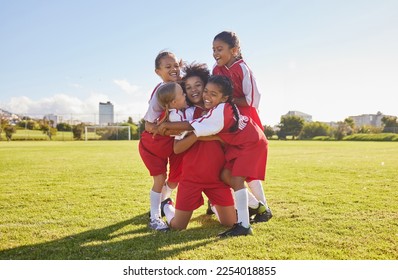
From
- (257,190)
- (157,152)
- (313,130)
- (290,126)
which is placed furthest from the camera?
(290,126)

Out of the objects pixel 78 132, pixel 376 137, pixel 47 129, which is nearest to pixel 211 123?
pixel 376 137

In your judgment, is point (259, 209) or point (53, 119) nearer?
point (259, 209)

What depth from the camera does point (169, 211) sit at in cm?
446

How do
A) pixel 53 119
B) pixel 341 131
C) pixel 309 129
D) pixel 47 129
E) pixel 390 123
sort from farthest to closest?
pixel 390 123 → pixel 309 129 → pixel 53 119 → pixel 341 131 → pixel 47 129

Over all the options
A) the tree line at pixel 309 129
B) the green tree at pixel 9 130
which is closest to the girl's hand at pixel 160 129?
the green tree at pixel 9 130

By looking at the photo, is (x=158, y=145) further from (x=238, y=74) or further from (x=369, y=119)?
(x=369, y=119)

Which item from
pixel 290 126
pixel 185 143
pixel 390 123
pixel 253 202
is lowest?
pixel 253 202

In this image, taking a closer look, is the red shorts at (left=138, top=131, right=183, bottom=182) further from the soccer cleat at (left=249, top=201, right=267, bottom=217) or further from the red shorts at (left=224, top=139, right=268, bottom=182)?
the soccer cleat at (left=249, top=201, right=267, bottom=217)

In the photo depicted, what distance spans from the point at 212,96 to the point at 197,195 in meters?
1.04

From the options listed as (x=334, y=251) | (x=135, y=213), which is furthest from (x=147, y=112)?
(x=334, y=251)

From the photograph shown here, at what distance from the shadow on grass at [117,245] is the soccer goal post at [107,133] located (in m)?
41.1

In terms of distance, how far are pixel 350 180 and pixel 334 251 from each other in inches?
191

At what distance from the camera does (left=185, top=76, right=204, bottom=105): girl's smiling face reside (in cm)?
420
